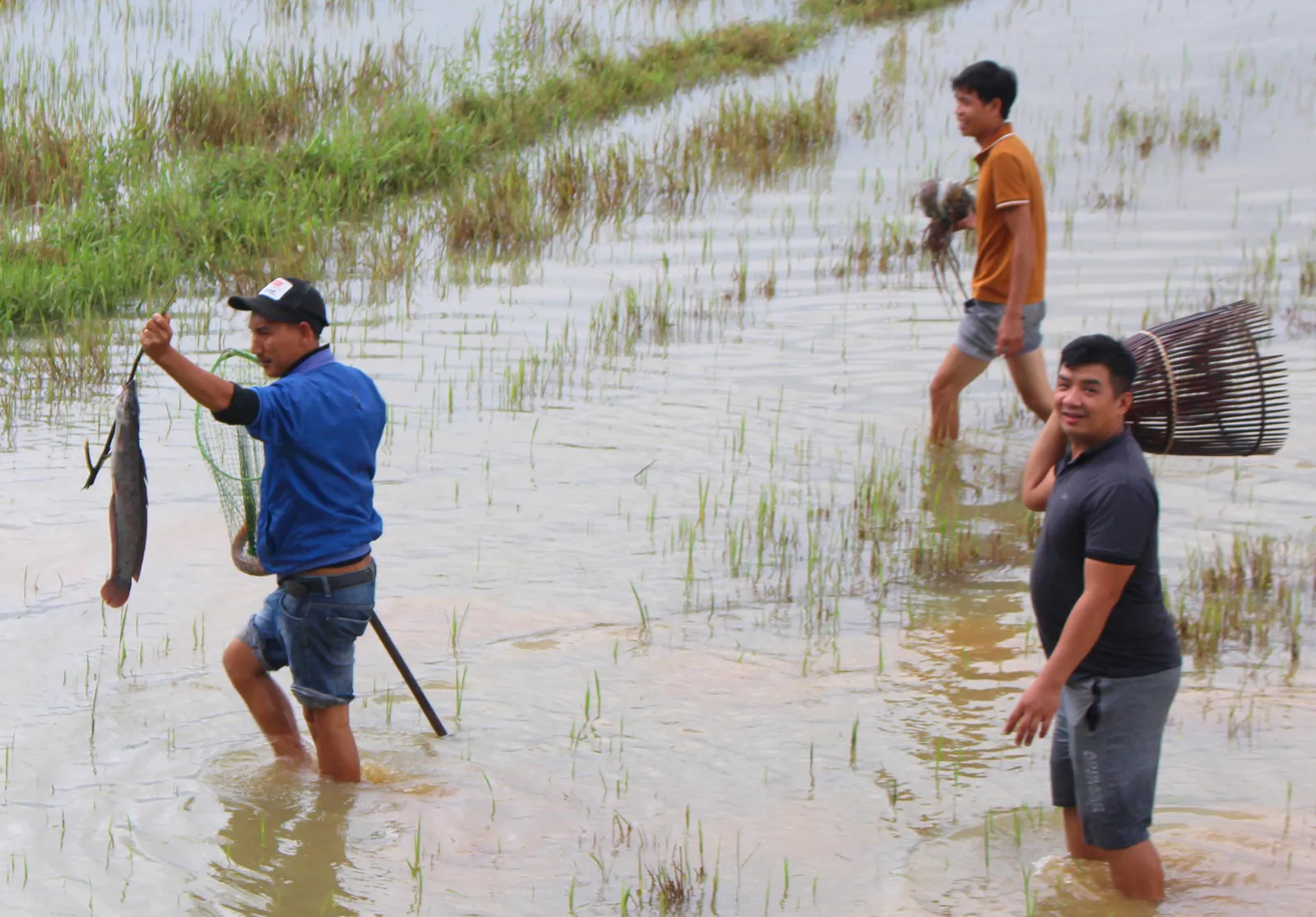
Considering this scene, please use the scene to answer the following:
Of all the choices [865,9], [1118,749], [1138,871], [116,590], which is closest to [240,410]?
[116,590]

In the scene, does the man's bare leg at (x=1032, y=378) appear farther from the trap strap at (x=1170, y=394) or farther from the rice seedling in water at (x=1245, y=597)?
the trap strap at (x=1170, y=394)

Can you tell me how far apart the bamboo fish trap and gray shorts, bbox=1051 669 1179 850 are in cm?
66

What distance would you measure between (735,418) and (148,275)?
13.9 feet

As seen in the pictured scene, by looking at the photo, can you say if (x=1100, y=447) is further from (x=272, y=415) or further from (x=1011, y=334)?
(x=1011, y=334)

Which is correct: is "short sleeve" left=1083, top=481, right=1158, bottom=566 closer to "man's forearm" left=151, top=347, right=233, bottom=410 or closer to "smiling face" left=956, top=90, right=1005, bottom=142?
"man's forearm" left=151, top=347, right=233, bottom=410

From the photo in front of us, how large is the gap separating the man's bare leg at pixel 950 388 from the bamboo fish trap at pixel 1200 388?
275cm

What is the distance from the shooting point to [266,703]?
4434 millimetres

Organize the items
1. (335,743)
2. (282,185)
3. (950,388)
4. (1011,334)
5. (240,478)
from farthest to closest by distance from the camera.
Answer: (282,185), (950,388), (1011,334), (240,478), (335,743)

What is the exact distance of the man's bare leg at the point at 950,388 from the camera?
22.8 feet

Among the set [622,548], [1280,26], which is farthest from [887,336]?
[1280,26]

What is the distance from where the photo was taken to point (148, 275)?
10.1 metres

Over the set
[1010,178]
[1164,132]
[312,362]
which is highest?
[1164,132]

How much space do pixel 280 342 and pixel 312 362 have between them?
9 cm

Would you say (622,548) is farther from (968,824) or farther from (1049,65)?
(1049,65)
